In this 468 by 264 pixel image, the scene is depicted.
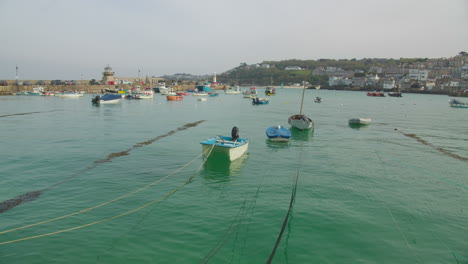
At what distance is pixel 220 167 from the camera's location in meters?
21.1

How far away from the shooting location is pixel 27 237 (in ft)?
37.1

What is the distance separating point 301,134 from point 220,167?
18327 mm

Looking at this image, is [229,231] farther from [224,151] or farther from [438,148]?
[438,148]

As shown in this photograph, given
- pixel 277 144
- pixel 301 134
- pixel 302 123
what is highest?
pixel 302 123

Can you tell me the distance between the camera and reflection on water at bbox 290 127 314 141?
3419cm

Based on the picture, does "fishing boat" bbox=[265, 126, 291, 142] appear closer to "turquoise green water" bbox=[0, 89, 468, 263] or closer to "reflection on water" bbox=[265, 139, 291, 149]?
"reflection on water" bbox=[265, 139, 291, 149]

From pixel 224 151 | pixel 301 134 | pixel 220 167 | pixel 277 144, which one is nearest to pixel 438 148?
pixel 301 134

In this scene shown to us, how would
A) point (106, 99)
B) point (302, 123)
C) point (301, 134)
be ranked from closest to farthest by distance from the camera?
point (301, 134) < point (302, 123) < point (106, 99)

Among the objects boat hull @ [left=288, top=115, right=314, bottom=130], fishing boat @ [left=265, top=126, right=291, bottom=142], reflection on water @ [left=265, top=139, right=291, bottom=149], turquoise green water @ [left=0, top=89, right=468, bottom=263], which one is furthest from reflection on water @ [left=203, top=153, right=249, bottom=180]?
boat hull @ [left=288, top=115, right=314, bottom=130]

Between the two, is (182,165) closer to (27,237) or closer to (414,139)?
(27,237)

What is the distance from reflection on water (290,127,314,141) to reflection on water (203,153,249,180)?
12484mm

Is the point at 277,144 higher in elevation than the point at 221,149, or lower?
lower

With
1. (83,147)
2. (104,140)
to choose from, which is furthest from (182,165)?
(104,140)

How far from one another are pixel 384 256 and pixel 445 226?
445cm
